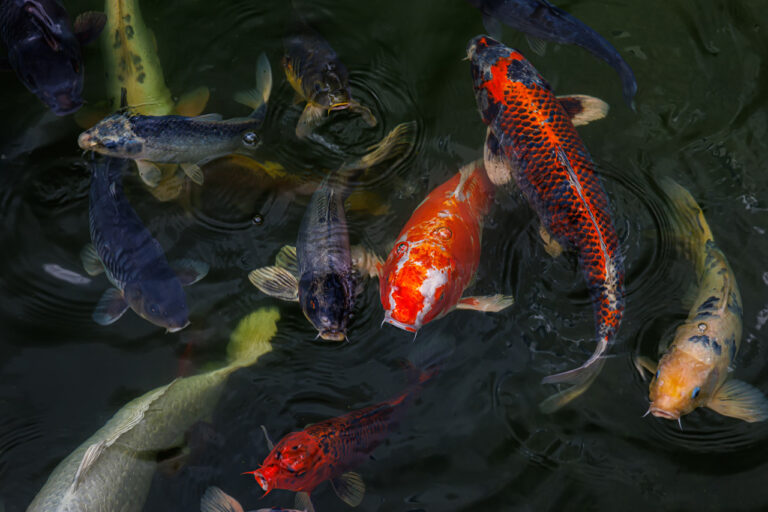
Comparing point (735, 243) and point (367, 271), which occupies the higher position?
point (735, 243)

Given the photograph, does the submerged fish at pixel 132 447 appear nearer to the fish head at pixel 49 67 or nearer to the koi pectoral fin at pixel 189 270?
the koi pectoral fin at pixel 189 270

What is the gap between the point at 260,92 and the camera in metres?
4.63

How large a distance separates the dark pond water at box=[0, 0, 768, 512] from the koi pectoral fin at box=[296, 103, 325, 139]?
141 mm

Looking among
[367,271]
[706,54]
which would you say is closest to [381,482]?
[367,271]

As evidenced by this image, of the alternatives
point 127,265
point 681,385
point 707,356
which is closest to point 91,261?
point 127,265

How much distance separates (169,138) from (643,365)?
11.6ft

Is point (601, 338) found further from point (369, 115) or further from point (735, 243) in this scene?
point (369, 115)

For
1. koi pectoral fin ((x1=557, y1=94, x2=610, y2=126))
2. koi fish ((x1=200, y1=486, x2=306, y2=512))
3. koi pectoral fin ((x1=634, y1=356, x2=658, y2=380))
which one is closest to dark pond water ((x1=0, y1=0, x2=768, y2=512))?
koi pectoral fin ((x1=634, y1=356, x2=658, y2=380))

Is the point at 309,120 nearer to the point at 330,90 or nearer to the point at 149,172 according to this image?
the point at 330,90

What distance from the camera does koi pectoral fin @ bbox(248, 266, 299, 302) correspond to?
4145mm

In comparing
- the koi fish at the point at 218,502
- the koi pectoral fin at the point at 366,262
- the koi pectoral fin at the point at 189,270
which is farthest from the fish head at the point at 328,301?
the koi fish at the point at 218,502

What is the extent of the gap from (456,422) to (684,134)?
2.83 m

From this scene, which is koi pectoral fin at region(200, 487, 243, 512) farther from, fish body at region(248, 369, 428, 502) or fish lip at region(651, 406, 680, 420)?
fish lip at region(651, 406, 680, 420)

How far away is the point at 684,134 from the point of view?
15.7 feet
